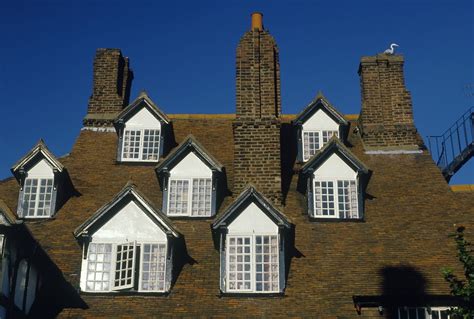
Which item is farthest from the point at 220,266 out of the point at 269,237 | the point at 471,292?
the point at 471,292

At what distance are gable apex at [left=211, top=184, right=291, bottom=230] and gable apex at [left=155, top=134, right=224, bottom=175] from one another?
229cm

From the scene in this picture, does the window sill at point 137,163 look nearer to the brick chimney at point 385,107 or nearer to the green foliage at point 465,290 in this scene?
the brick chimney at point 385,107

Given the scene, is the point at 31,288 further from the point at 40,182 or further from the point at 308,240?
the point at 308,240

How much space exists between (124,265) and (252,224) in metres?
3.58

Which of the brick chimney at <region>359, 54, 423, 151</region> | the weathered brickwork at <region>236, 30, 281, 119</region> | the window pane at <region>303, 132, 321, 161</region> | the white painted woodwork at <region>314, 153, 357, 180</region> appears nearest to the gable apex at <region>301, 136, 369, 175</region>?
the white painted woodwork at <region>314, 153, 357, 180</region>

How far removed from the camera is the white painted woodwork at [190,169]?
891 inches

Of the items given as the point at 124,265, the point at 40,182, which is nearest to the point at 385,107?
the point at 124,265

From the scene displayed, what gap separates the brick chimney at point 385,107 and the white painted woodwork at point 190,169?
6.22m

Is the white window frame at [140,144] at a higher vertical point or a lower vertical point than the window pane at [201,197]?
higher

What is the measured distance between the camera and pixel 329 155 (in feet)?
74.8

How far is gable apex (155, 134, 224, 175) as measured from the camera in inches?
879

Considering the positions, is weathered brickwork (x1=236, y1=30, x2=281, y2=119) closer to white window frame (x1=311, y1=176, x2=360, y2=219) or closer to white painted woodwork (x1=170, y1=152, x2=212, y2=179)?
white painted woodwork (x1=170, y1=152, x2=212, y2=179)

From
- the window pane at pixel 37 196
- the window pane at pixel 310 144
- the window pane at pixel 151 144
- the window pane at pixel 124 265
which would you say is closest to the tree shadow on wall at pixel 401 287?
the window pane at pixel 310 144

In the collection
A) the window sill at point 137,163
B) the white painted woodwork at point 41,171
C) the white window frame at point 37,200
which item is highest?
the window sill at point 137,163
